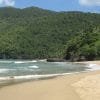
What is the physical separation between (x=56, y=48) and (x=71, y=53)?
66.7 metres

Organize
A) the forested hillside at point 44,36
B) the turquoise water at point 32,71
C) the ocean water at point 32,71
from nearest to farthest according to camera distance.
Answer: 1. the ocean water at point 32,71
2. the turquoise water at point 32,71
3. the forested hillside at point 44,36

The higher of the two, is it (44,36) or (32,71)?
(44,36)

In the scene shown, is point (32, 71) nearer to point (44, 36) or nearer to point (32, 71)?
point (32, 71)

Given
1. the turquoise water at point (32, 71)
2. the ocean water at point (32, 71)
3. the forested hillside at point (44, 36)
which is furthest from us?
the forested hillside at point (44, 36)

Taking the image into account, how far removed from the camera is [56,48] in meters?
174

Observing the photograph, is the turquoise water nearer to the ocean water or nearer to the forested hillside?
the ocean water

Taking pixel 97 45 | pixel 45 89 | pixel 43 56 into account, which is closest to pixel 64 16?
pixel 43 56

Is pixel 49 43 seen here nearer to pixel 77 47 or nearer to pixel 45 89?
pixel 77 47

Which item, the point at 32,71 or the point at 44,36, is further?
the point at 44,36

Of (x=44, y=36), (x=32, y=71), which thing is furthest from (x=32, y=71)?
(x=44, y=36)

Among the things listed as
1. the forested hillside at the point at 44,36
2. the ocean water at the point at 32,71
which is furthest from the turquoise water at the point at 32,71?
the forested hillside at the point at 44,36

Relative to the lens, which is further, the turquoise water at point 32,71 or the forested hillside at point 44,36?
the forested hillside at point 44,36

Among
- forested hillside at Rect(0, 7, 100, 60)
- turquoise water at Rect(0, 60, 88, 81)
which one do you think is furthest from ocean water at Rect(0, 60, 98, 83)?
forested hillside at Rect(0, 7, 100, 60)

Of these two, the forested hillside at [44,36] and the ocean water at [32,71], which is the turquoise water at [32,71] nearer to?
the ocean water at [32,71]
